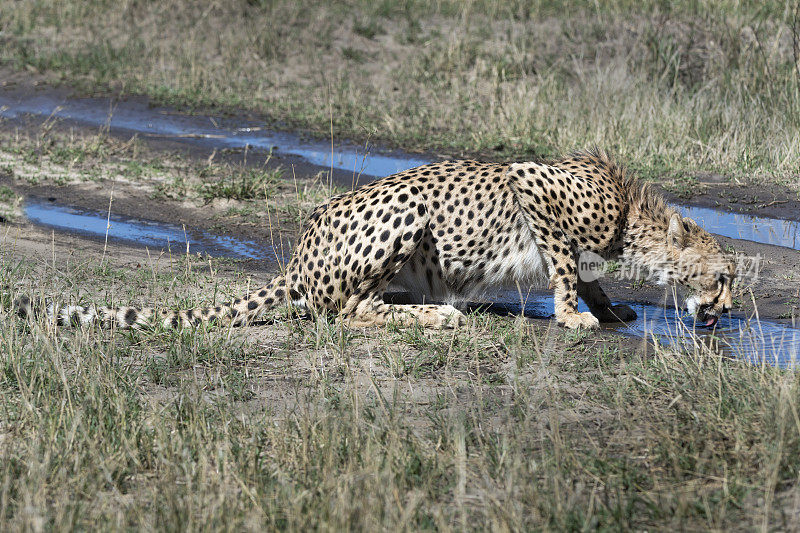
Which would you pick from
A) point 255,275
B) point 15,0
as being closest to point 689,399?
point 255,275

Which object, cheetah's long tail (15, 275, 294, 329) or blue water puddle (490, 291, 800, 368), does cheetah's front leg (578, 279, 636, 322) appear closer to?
blue water puddle (490, 291, 800, 368)

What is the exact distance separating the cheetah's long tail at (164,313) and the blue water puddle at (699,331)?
1395 millimetres

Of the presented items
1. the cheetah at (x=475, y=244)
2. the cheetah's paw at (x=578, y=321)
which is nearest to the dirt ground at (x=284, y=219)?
the cheetah at (x=475, y=244)

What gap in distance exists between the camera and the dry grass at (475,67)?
30.9 feet

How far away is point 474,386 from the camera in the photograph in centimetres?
436

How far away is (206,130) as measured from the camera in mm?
10953

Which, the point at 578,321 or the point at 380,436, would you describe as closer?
the point at 380,436

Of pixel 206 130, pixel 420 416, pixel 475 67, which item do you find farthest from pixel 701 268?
pixel 475 67

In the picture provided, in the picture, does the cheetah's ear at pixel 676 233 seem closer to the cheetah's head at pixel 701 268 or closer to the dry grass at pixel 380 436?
the cheetah's head at pixel 701 268

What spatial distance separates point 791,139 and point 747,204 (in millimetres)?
1444

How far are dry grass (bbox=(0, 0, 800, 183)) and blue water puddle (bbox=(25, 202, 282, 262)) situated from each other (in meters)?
1.38

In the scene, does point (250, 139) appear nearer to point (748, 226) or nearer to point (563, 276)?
point (748, 226)

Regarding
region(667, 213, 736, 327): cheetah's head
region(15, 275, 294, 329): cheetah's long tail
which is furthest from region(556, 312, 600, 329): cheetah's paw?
region(15, 275, 294, 329): cheetah's long tail

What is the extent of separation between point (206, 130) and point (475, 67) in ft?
11.3
